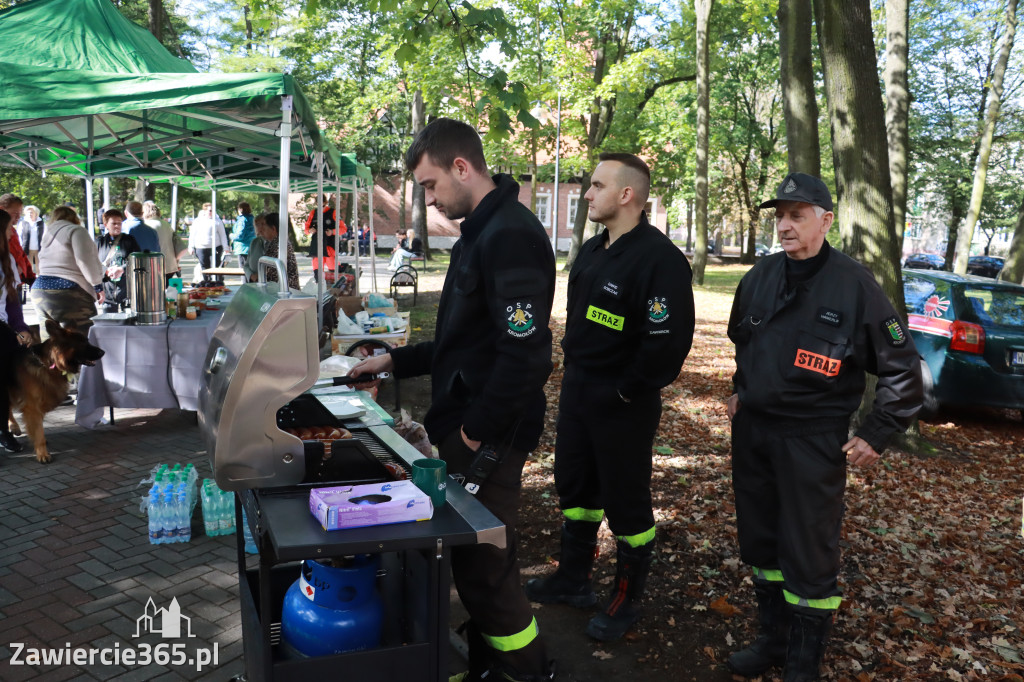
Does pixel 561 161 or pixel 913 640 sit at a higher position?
pixel 561 161

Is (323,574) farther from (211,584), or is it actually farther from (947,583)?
(947,583)

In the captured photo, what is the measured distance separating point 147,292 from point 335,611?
18.0 feet

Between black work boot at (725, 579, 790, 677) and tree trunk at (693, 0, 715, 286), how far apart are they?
18.5 m

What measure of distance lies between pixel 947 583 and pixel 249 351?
4357 mm


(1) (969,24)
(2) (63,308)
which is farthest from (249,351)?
(1) (969,24)

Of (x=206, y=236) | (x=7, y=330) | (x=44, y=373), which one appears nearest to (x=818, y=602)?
(x=44, y=373)

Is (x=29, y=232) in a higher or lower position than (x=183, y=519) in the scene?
higher

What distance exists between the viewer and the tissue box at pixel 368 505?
2.04 meters

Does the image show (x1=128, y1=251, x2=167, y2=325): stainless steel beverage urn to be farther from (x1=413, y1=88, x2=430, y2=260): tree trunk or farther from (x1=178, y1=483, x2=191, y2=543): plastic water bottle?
(x1=413, y1=88, x2=430, y2=260): tree trunk

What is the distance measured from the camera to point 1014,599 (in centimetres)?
433

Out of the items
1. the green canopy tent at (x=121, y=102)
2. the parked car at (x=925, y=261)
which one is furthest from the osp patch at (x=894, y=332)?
the parked car at (x=925, y=261)

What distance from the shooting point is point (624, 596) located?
3736 mm

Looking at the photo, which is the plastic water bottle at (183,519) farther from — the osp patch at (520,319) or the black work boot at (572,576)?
the osp patch at (520,319)

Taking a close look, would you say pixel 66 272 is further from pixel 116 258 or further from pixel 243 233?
pixel 243 233
